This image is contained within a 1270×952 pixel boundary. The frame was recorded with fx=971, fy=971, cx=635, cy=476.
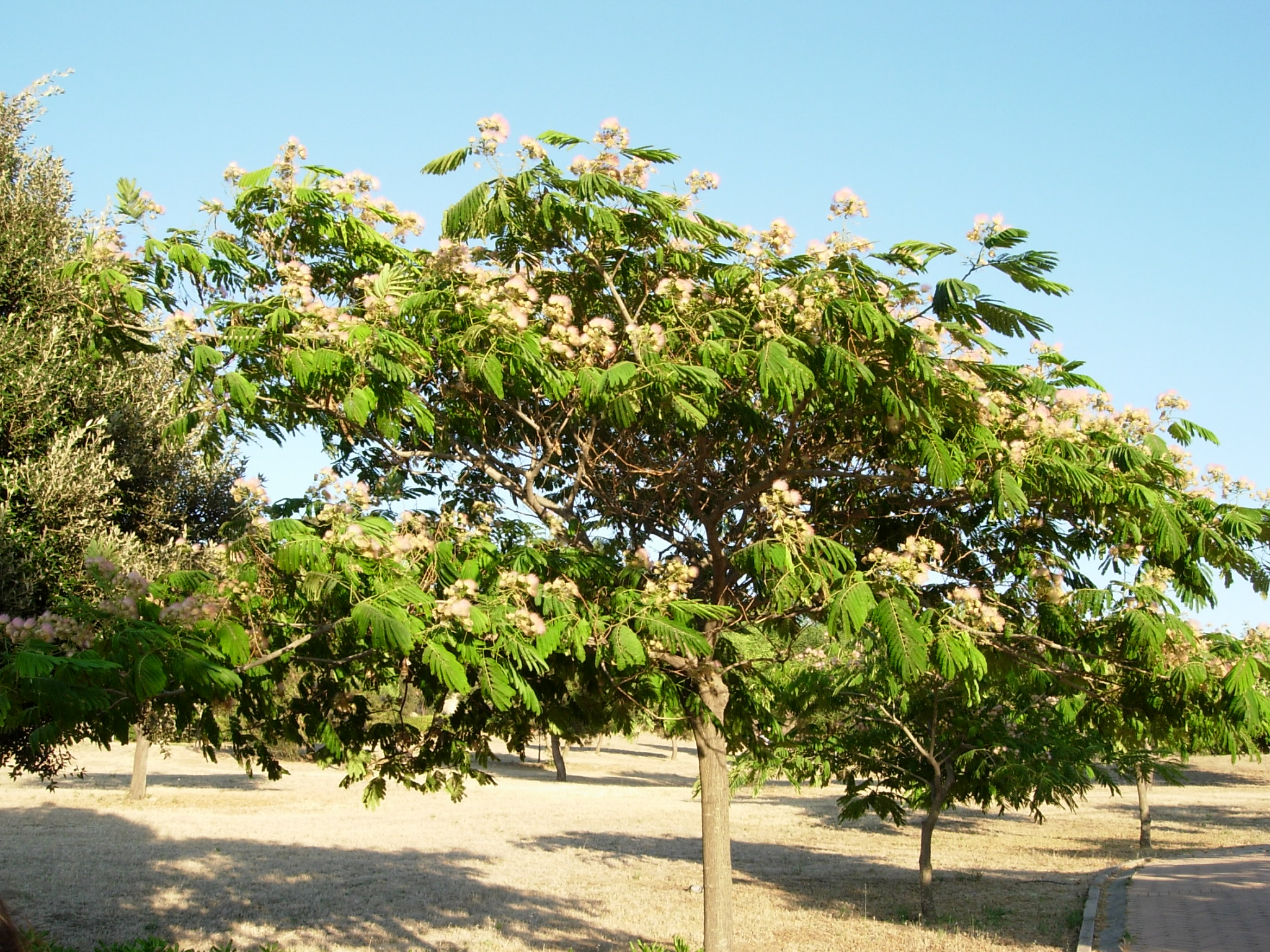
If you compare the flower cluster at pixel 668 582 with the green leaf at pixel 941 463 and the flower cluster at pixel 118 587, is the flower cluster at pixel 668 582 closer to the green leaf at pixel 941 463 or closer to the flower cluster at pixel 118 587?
the green leaf at pixel 941 463

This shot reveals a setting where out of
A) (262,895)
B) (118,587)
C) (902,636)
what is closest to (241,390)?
(118,587)

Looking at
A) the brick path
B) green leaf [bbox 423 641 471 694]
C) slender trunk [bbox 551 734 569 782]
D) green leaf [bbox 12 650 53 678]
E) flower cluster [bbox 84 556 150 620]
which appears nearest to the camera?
green leaf [bbox 12 650 53 678]

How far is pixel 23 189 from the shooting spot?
33.3 ft

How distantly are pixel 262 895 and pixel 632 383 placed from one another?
14287 millimetres

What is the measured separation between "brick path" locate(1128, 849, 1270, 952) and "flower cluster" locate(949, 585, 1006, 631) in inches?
329

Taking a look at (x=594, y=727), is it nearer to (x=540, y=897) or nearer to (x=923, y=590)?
(x=923, y=590)

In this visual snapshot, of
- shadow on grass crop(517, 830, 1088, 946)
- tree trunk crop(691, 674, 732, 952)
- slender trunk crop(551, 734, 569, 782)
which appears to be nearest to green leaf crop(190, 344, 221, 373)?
tree trunk crop(691, 674, 732, 952)

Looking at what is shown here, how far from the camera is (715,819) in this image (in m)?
8.02

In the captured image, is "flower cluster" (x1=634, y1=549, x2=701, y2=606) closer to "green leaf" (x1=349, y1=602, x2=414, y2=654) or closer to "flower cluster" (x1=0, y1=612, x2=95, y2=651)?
"green leaf" (x1=349, y1=602, x2=414, y2=654)

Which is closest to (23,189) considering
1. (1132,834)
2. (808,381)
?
(808,381)

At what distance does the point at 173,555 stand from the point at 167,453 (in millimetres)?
1132

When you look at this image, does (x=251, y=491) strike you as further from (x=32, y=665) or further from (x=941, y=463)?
(x=941, y=463)

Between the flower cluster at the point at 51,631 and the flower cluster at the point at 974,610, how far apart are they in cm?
526

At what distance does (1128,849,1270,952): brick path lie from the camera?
1262cm
